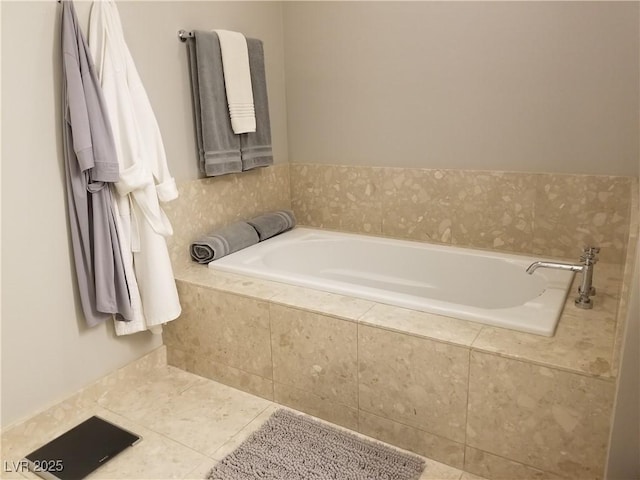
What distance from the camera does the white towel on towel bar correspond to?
2.45 metres

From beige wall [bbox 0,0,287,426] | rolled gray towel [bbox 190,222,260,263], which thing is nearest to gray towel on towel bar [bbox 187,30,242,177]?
beige wall [bbox 0,0,287,426]

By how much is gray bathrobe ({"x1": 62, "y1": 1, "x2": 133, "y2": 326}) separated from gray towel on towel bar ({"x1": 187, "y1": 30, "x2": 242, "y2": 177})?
0.61 meters

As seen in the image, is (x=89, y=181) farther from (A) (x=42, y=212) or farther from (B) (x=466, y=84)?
(B) (x=466, y=84)

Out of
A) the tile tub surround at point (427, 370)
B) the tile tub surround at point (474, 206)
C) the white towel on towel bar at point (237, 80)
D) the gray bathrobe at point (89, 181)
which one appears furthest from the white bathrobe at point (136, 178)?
the tile tub surround at point (474, 206)

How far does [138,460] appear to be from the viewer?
1.80m

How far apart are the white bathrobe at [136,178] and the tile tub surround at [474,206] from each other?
110 centimetres

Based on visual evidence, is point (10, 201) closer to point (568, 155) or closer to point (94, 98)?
point (94, 98)

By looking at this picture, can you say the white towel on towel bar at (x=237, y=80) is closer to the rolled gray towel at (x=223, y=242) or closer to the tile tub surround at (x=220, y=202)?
the tile tub surround at (x=220, y=202)

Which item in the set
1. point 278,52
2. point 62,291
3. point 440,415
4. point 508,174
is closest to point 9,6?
point 62,291

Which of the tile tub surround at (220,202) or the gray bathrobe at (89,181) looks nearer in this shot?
the gray bathrobe at (89,181)

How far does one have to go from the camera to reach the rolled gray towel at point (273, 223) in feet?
8.89

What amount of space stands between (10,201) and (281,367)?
116 cm

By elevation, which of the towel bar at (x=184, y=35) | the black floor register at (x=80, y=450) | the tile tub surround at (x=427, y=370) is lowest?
the black floor register at (x=80, y=450)

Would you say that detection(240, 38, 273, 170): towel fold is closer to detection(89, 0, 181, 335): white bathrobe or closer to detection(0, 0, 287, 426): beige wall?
detection(0, 0, 287, 426): beige wall
